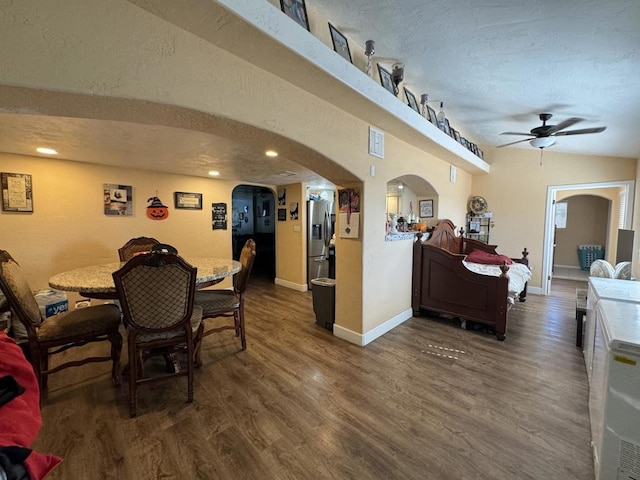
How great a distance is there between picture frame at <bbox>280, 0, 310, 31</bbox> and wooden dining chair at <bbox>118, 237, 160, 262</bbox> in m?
3.01

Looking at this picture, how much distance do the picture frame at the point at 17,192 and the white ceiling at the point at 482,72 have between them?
322mm

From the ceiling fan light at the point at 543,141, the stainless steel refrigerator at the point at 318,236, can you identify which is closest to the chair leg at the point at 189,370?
the stainless steel refrigerator at the point at 318,236

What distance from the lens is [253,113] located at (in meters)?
1.66

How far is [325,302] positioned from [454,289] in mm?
1654

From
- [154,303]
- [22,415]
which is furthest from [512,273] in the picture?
[22,415]

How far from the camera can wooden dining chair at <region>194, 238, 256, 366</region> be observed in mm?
2592

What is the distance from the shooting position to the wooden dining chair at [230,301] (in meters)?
2.59

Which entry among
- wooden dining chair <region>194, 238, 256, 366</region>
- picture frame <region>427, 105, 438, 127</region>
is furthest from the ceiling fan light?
wooden dining chair <region>194, 238, 256, 366</region>

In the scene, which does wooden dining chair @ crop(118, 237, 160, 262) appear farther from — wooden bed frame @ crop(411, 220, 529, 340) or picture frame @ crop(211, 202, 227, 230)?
wooden bed frame @ crop(411, 220, 529, 340)

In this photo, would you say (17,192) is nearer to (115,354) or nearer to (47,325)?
(47,325)

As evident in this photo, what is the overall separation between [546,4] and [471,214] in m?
4.40

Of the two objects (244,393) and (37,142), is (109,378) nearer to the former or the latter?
(244,393)

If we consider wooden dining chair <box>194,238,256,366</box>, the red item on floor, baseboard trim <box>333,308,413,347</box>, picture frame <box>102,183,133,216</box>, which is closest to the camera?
the red item on floor

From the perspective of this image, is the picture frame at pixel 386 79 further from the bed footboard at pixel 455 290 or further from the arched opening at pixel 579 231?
the arched opening at pixel 579 231
